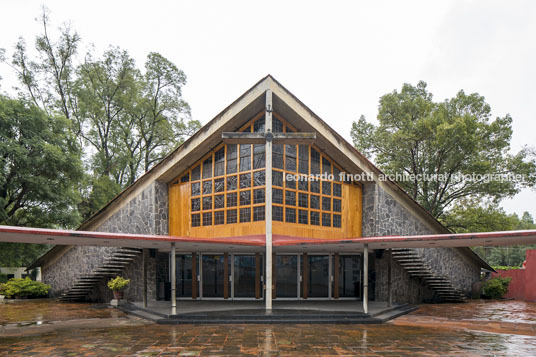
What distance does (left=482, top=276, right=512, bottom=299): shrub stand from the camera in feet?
65.6

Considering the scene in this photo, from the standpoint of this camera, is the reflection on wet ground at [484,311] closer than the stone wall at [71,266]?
Yes

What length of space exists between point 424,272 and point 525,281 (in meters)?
7.95

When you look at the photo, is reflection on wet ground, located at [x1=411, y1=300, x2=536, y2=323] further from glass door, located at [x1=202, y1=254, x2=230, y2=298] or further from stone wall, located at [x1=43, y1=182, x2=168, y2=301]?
stone wall, located at [x1=43, y1=182, x2=168, y2=301]

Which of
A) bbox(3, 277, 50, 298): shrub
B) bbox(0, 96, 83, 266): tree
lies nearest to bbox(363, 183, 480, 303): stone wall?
bbox(0, 96, 83, 266): tree

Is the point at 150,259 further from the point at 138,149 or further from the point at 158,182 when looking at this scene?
the point at 138,149

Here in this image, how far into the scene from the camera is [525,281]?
2008cm

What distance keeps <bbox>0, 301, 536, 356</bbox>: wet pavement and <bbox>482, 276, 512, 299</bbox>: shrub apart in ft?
35.7

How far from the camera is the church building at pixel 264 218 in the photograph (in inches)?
589

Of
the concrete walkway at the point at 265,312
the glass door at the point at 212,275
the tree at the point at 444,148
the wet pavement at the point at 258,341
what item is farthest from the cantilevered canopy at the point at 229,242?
the tree at the point at 444,148

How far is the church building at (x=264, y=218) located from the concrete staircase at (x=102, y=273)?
0.06 meters

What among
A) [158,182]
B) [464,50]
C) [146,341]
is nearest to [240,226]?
[158,182]

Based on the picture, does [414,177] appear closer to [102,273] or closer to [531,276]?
[531,276]

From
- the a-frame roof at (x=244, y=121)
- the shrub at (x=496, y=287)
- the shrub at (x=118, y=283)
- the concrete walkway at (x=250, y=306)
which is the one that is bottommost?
the shrub at (x=496, y=287)

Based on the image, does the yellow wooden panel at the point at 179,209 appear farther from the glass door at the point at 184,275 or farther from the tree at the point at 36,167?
the tree at the point at 36,167
